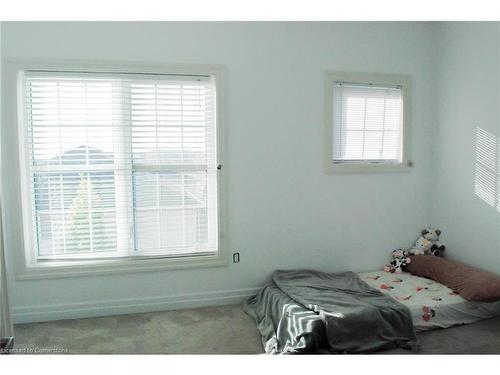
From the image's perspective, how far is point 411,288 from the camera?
3305 mm

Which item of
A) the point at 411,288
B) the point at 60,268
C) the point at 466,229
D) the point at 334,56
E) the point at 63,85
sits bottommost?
the point at 411,288

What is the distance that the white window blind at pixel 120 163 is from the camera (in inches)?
122

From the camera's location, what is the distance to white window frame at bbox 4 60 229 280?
300 cm

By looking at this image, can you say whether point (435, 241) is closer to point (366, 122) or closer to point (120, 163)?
point (366, 122)

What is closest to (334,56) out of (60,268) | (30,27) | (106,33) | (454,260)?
(106,33)

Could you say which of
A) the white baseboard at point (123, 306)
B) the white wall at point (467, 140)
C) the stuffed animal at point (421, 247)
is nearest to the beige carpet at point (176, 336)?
the white baseboard at point (123, 306)

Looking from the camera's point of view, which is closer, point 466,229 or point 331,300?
point 331,300

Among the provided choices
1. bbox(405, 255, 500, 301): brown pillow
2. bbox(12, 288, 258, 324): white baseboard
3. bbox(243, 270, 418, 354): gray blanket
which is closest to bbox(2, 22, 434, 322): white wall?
bbox(12, 288, 258, 324): white baseboard

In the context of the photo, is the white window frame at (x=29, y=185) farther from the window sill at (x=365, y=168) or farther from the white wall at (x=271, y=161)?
the window sill at (x=365, y=168)

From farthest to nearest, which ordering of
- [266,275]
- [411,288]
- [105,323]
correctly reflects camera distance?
[266,275], [411,288], [105,323]

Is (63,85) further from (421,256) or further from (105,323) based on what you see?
(421,256)

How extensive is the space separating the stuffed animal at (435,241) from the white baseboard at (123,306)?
1817mm

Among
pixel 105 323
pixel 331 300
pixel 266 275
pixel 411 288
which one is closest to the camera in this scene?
pixel 331 300

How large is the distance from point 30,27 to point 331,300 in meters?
3.13
